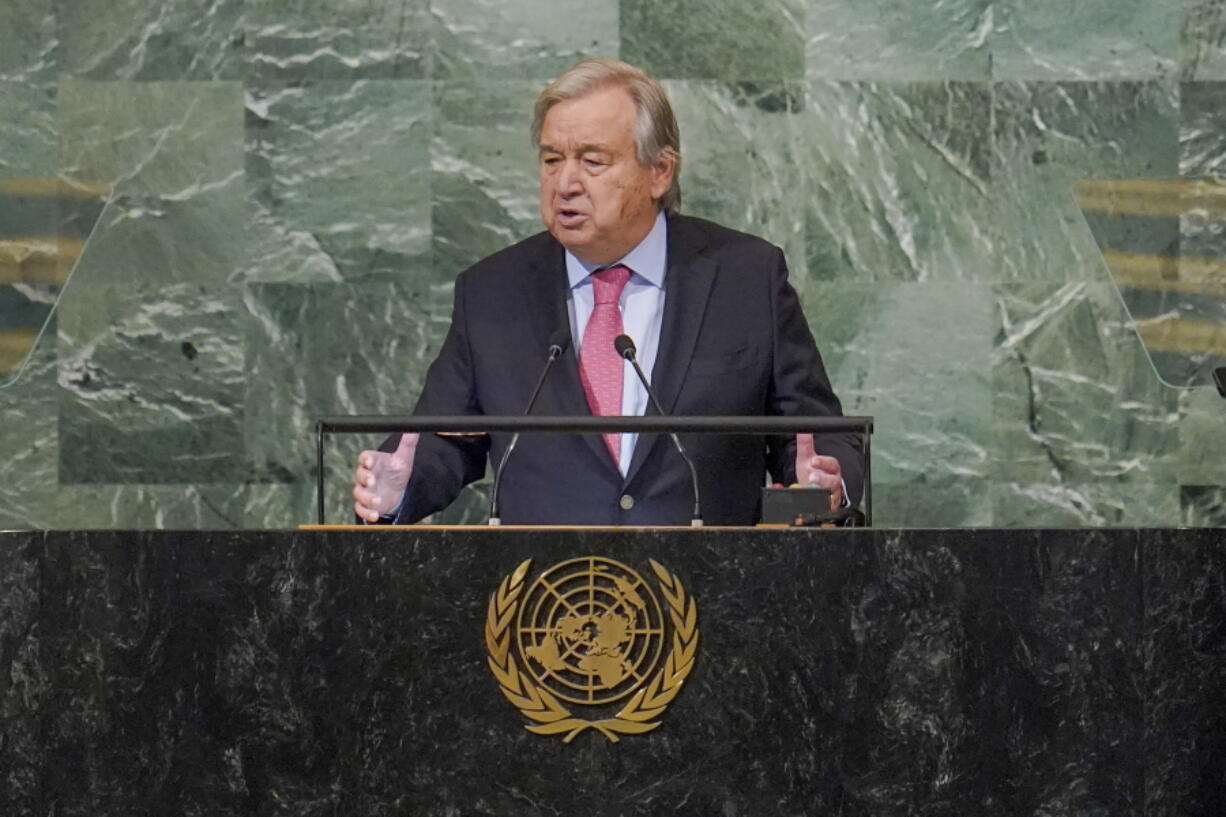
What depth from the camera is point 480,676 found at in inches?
113

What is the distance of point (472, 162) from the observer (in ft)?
18.9

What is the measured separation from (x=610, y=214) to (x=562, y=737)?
1.57 m

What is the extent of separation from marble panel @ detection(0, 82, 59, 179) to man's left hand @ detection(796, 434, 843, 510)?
309 centimetres

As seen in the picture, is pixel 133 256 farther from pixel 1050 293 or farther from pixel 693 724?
pixel 693 724

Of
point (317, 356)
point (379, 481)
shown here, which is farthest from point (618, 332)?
point (317, 356)

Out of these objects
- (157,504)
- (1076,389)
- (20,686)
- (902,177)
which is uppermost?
(902,177)

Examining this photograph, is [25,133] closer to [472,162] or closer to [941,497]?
[472,162]

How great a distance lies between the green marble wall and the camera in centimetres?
572

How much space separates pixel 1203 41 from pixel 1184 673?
11.1ft

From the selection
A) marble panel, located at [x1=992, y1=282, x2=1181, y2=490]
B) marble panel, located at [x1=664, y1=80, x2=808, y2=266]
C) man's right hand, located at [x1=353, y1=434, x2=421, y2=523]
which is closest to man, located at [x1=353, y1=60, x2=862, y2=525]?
man's right hand, located at [x1=353, y1=434, x2=421, y2=523]

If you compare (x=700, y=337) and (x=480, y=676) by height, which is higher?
(x=700, y=337)

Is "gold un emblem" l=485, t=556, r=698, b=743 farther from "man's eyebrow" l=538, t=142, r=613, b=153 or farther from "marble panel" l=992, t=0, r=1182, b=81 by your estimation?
"marble panel" l=992, t=0, r=1182, b=81

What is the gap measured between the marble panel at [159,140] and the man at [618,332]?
1.65m

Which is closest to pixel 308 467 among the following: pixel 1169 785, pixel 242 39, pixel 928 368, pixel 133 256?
pixel 133 256
